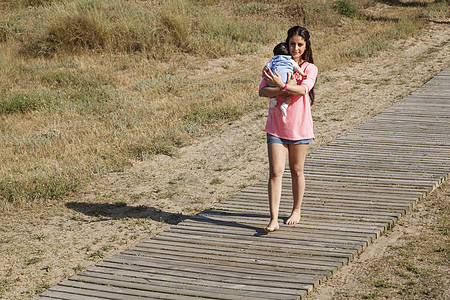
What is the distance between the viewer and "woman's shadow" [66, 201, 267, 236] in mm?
5676

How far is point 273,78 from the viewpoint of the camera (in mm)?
4469

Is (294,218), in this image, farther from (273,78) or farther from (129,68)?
(129,68)

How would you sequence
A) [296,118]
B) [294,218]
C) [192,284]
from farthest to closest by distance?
[294,218] → [296,118] → [192,284]

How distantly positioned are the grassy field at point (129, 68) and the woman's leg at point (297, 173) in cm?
312

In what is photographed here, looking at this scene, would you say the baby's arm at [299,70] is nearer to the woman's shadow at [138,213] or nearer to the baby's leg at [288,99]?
the baby's leg at [288,99]

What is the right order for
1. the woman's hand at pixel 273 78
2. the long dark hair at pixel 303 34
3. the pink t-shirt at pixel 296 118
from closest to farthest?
the woman's hand at pixel 273 78 < the long dark hair at pixel 303 34 < the pink t-shirt at pixel 296 118

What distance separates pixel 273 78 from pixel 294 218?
148cm

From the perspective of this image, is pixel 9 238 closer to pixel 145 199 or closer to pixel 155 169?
pixel 145 199

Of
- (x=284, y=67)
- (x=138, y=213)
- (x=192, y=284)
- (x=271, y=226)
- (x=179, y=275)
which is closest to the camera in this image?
(x=192, y=284)

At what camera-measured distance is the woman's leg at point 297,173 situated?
190 inches

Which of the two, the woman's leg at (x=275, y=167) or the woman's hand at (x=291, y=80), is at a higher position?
the woman's hand at (x=291, y=80)

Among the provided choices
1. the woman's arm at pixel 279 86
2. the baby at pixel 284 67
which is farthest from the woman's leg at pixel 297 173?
the woman's arm at pixel 279 86

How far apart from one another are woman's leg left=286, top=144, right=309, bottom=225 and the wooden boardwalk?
0.34ft

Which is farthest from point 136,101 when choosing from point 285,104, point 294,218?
point 285,104
